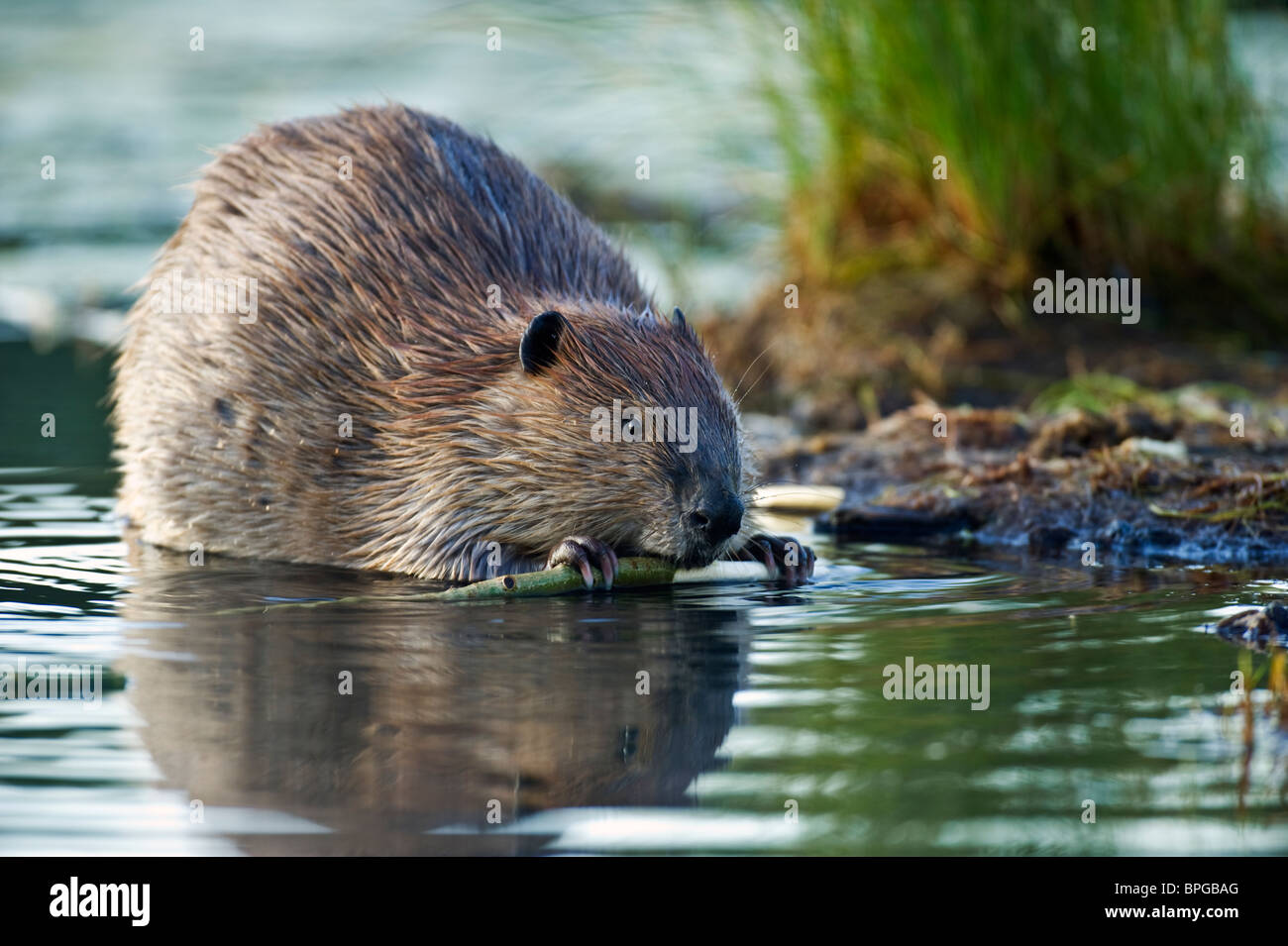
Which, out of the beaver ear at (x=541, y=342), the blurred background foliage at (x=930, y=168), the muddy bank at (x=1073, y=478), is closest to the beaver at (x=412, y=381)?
the beaver ear at (x=541, y=342)

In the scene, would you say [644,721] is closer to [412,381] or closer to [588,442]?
[588,442]

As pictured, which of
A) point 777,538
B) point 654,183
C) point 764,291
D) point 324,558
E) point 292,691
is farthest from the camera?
point 654,183

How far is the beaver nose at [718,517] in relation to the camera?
554 cm

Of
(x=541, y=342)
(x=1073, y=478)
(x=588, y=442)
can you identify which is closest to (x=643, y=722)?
(x=588, y=442)

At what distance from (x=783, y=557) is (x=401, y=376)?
4.64ft

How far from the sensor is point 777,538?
5.91 metres

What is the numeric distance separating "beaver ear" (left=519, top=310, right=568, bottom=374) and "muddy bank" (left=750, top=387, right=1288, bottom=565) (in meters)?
1.47

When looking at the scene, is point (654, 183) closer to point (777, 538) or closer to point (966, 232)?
point (966, 232)

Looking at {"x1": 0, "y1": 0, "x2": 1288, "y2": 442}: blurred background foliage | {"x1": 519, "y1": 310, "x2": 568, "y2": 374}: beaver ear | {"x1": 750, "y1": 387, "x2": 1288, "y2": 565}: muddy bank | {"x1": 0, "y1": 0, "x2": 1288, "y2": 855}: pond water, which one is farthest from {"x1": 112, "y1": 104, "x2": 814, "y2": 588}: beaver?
{"x1": 0, "y1": 0, "x2": 1288, "y2": 442}: blurred background foliage

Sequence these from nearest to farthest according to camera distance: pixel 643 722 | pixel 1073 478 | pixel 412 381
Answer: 1. pixel 643 722
2. pixel 412 381
3. pixel 1073 478

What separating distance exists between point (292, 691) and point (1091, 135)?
569 centimetres

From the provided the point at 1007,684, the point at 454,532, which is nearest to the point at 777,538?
the point at 454,532

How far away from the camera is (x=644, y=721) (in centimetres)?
427
